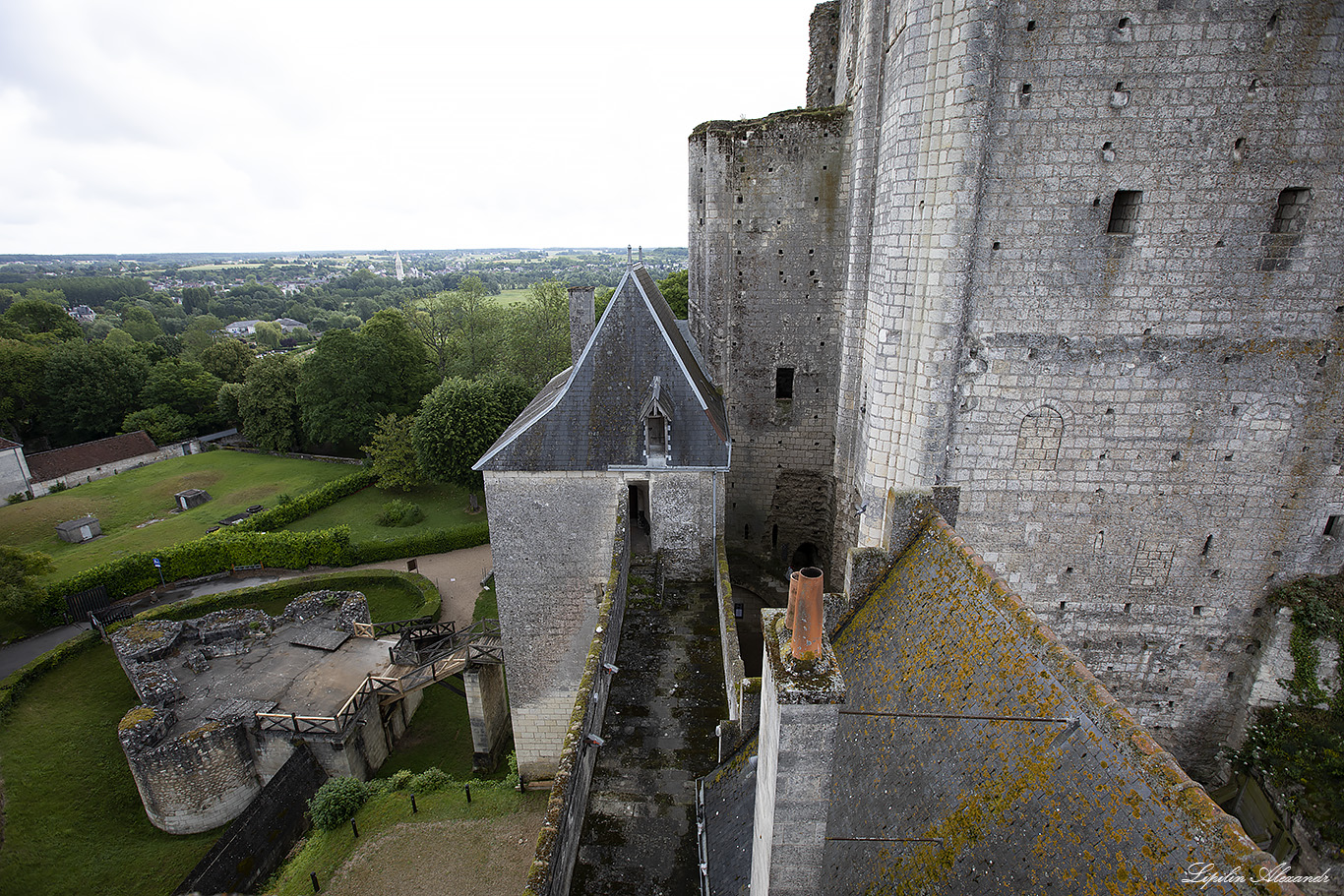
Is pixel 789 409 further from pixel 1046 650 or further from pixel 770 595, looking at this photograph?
pixel 1046 650

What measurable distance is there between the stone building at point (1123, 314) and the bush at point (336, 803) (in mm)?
11716

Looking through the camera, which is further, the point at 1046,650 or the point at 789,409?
the point at 789,409

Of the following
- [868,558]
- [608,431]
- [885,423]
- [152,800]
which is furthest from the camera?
[152,800]

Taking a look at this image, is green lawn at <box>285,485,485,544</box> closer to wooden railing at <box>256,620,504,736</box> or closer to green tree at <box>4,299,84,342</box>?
wooden railing at <box>256,620,504,736</box>

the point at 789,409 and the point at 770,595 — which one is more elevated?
the point at 789,409

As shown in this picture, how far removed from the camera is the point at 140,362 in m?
39.2

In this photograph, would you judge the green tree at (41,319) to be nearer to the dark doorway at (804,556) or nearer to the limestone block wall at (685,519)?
the limestone block wall at (685,519)

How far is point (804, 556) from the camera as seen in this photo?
16.5m

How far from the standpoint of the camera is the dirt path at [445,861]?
11.1 metres

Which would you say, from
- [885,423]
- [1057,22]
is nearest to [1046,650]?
[885,423]

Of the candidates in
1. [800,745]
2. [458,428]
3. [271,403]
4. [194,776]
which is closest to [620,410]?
[800,745]

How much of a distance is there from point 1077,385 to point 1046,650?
572 centimetres

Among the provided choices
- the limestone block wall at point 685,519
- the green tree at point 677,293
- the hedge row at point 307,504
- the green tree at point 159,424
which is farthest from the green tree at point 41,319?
the limestone block wall at point 685,519

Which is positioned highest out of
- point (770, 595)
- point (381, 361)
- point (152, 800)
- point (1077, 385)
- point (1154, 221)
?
point (1154, 221)
